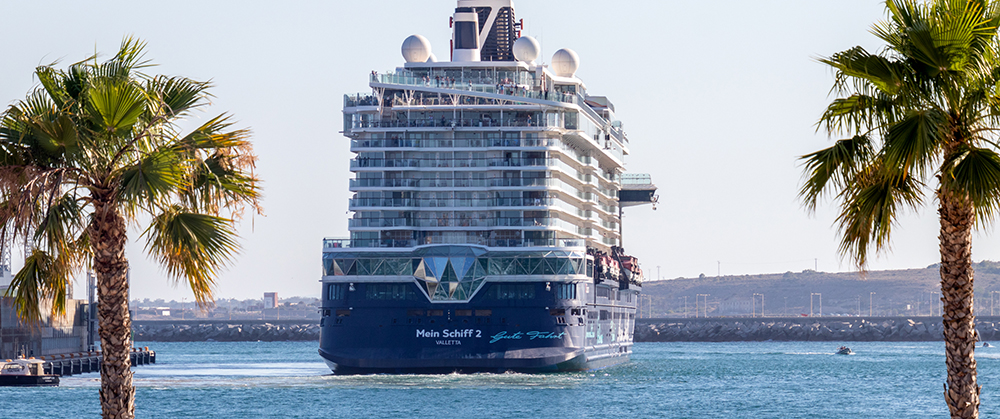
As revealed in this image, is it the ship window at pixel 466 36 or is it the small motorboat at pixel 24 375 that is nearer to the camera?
the small motorboat at pixel 24 375

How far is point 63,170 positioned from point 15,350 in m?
62.4

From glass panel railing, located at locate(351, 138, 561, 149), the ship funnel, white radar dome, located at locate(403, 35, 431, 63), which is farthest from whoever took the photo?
the ship funnel

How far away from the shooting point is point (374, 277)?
61.3 metres

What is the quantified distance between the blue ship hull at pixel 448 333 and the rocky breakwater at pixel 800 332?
382 ft

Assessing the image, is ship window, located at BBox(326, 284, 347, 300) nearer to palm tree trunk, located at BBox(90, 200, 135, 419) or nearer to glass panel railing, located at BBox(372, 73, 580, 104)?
glass panel railing, located at BBox(372, 73, 580, 104)

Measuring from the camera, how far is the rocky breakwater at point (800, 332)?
177 metres

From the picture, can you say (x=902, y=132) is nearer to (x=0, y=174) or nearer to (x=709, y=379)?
(x=0, y=174)

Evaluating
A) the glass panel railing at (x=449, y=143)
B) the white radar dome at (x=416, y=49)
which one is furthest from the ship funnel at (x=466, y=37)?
the glass panel railing at (x=449, y=143)

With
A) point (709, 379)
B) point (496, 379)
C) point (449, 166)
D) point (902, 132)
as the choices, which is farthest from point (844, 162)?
point (709, 379)

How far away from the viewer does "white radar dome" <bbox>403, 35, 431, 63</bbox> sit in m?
72.5

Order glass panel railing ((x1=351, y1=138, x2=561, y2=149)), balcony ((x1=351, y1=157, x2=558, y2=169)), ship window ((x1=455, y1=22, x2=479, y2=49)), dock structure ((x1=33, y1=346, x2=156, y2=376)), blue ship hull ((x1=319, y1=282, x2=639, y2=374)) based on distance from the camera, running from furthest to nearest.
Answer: dock structure ((x1=33, y1=346, x2=156, y2=376)) → ship window ((x1=455, y1=22, x2=479, y2=49)) → glass panel railing ((x1=351, y1=138, x2=561, y2=149)) → balcony ((x1=351, y1=157, x2=558, y2=169)) → blue ship hull ((x1=319, y1=282, x2=639, y2=374))

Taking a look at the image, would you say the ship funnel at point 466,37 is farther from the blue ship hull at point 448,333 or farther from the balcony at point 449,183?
the blue ship hull at point 448,333

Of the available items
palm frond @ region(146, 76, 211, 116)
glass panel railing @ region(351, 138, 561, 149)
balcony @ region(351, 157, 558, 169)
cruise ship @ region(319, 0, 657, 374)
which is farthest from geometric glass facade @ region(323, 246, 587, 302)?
palm frond @ region(146, 76, 211, 116)

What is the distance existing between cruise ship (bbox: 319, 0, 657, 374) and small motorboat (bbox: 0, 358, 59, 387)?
556 inches
